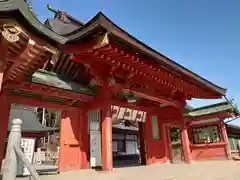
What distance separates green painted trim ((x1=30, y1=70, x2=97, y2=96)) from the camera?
6385 millimetres

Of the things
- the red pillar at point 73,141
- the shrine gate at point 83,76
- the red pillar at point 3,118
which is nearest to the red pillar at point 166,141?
the shrine gate at point 83,76

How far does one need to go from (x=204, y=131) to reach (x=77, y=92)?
516 inches

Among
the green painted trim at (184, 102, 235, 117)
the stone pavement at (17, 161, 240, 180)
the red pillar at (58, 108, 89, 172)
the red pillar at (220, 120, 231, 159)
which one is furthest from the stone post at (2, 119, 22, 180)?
the red pillar at (220, 120, 231, 159)

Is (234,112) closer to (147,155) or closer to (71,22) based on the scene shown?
(147,155)

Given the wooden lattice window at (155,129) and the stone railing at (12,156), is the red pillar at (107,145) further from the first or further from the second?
the wooden lattice window at (155,129)

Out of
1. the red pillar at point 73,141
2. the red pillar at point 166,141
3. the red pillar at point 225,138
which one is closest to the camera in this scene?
the red pillar at point 73,141

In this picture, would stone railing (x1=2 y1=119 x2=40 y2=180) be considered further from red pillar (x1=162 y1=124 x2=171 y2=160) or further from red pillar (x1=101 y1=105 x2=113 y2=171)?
red pillar (x1=162 y1=124 x2=171 y2=160)

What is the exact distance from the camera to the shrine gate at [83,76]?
390 centimetres

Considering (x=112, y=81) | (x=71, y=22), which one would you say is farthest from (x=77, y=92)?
(x=71, y=22)

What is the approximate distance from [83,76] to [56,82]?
1.42 m

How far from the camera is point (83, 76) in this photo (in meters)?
7.98

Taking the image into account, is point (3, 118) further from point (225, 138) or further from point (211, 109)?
point (211, 109)

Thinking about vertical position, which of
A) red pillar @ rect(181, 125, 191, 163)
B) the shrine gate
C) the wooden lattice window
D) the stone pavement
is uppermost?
the shrine gate

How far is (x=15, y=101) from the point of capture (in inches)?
255
